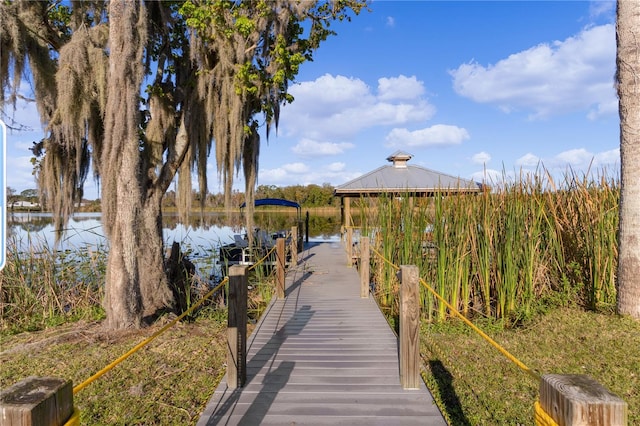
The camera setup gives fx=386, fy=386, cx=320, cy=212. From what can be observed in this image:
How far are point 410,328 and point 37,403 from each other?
8.20 ft

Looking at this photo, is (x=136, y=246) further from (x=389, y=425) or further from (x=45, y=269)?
(x=389, y=425)

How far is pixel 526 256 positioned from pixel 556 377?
438cm

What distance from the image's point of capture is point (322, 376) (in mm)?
3432

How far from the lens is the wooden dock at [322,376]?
2.75 m

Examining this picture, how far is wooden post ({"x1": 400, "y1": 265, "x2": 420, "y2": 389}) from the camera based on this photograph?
3061 mm

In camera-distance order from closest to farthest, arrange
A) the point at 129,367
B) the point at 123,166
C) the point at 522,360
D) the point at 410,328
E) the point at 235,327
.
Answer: the point at 410,328 → the point at 235,327 → the point at 129,367 → the point at 522,360 → the point at 123,166

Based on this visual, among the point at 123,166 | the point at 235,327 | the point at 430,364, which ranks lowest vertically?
the point at 430,364

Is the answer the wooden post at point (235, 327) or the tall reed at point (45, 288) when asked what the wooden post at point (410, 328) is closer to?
the wooden post at point (235, 327)

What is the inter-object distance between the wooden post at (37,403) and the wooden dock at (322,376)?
1631mm

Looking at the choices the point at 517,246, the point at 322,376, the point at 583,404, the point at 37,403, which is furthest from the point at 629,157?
the point at 37,403

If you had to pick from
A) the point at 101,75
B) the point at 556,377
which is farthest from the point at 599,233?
the point at 101,75

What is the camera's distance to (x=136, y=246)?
480 centimetres

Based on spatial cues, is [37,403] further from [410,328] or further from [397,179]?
[397,179]

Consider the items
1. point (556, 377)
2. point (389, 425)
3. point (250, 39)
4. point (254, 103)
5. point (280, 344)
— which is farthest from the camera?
point (254, 103)
